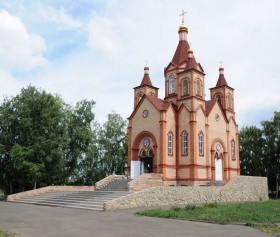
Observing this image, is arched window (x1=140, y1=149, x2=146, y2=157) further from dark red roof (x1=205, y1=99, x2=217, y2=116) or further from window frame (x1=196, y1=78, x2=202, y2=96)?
window frame (x1=196, y1=78, x2=202, y2=96)

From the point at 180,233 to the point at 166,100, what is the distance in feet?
71.1

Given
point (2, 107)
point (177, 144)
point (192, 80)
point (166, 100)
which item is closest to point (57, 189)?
point (2, 107)

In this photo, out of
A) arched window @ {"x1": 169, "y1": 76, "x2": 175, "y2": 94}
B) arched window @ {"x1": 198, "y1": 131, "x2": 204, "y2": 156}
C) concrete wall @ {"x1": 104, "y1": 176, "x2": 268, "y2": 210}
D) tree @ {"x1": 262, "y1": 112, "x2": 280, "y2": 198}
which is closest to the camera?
concrete wall @ {"x1": 104, "y1": 176, "x2": 268, "y2": 210}

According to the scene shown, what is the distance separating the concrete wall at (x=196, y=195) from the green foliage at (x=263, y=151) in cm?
1260

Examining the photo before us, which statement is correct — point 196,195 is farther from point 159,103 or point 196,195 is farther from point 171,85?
point 171,85

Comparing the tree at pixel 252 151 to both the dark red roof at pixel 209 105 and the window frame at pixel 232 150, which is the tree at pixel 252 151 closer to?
the window frame at pixel 232 150

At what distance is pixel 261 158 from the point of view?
45250mm

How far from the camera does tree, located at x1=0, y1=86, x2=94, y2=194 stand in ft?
86.5

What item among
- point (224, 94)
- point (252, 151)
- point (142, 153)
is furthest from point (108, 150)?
point (252, 151)

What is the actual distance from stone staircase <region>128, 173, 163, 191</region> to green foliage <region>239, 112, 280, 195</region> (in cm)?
2445

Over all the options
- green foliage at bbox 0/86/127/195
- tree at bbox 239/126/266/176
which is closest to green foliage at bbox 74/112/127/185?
green foliage at bbox 0/86/127/195

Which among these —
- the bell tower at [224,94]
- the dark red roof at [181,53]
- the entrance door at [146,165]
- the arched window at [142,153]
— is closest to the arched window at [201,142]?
the entrance door at [146,165]

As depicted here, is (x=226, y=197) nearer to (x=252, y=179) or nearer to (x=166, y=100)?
(x=252, y=179)

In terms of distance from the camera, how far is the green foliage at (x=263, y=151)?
4409 cm
